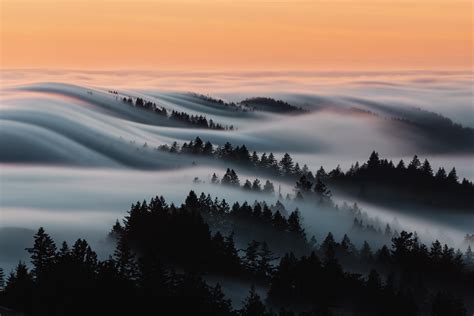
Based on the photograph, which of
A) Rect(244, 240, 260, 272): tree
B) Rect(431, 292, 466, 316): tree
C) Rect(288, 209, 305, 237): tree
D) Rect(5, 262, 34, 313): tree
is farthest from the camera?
Rect(288, 209, 305, 237): tree

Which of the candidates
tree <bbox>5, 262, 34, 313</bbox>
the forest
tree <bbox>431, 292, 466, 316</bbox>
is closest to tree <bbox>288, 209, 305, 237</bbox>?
the forest

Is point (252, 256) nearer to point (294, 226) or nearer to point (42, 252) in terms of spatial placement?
point (294, 226)

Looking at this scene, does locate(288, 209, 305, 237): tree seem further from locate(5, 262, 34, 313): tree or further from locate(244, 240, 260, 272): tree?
locate(5, 262, 34, 313): tree

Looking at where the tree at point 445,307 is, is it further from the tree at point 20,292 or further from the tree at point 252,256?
the tree at point 20,292

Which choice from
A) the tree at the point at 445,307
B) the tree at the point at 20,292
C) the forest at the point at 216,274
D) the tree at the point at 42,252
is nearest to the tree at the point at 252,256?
the forest at the point at 216,274

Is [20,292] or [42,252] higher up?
[42,252]

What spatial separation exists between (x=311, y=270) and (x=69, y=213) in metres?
102

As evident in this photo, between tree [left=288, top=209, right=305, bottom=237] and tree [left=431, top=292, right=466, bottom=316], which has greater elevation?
tree [left=288, top=209, right=305, bottom=237]

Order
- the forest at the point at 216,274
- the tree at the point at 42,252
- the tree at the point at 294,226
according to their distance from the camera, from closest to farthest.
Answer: the forest at the point at 216,274
the tree at the point at 42,252
the tree at the point at 294,226

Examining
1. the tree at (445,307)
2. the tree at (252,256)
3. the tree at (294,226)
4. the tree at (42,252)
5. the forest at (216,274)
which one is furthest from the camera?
the tree at (294,226)

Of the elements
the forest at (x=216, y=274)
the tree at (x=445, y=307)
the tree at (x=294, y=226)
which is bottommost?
the tree at (x=445, y=307)

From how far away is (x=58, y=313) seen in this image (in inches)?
2795

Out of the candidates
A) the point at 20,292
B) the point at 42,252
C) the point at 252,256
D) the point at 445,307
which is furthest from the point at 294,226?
the point at 20,292

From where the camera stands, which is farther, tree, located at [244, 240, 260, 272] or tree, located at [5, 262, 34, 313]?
tree, located at [244, 240, 260, 272]
